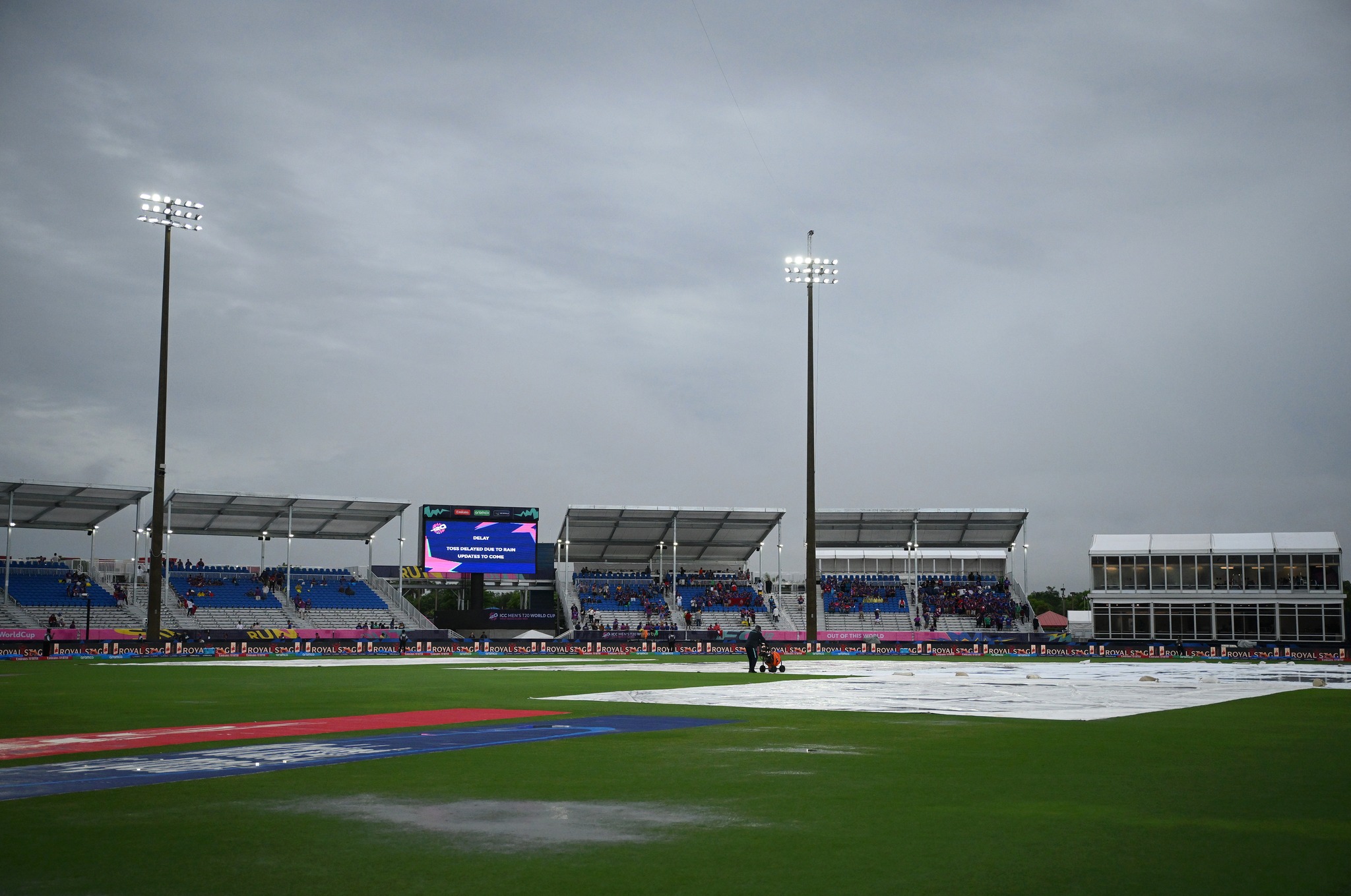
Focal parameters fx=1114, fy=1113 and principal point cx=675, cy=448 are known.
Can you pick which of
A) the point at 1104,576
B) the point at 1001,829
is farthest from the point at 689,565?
the point at 1001,829

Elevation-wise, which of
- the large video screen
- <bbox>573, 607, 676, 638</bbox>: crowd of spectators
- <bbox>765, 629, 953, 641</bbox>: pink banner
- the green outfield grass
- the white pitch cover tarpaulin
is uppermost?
the large video screen

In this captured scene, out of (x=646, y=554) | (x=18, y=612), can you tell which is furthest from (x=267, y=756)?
(x=646, y=554)

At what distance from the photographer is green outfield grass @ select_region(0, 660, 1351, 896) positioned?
605cm

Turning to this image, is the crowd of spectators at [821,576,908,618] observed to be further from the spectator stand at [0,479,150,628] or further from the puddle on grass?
Answer: the puddle on grass

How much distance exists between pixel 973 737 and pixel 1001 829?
6.55 metres

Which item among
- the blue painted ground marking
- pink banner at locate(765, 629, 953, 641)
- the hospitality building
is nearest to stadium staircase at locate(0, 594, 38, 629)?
pink banner at locate(765, 629, 953, 641)

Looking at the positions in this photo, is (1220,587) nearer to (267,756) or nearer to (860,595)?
(860,595)

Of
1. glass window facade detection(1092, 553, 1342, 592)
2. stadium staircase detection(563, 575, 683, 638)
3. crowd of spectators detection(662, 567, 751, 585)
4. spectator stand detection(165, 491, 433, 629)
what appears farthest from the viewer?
crowd of spectators detection(662, 567, 751, 585)

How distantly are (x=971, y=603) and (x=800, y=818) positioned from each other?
7101 centimetres

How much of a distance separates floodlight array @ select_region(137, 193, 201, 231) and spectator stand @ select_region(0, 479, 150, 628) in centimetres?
1943

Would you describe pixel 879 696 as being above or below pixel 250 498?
below

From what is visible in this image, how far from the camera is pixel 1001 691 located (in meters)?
24.2

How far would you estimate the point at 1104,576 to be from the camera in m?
76.0

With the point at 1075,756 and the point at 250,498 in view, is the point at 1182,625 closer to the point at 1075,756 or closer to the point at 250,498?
the point at 250,498
